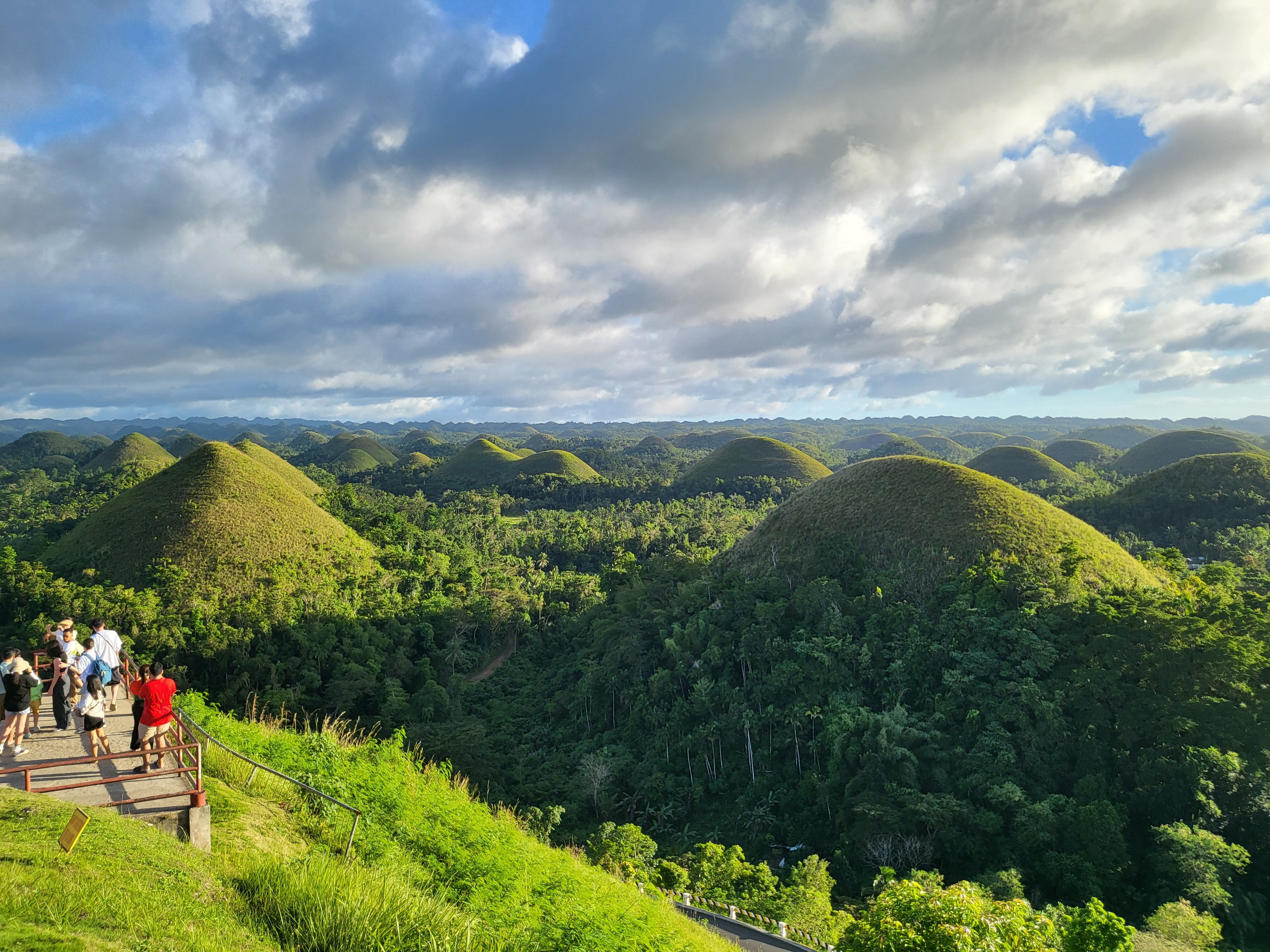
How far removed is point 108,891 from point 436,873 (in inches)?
194

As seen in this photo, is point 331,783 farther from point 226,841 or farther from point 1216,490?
point 1216,490

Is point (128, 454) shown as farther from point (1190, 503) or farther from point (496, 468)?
point (1190, 503)

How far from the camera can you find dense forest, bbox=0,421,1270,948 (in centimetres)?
1920

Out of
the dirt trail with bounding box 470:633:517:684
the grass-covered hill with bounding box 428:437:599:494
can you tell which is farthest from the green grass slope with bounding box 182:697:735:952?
the grass-covered hill with bounding box 428:437:599:494

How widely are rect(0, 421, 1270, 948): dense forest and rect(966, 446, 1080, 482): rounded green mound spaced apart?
66.5 meters

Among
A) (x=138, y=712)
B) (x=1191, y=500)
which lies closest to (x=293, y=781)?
(x=138, y=712)

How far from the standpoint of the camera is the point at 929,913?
9.51m

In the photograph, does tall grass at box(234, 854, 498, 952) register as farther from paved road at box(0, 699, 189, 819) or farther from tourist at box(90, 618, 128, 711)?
tourist at box(90, 618, 128, 711)

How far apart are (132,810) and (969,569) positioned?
33580 millimetres

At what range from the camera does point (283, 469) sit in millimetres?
74875

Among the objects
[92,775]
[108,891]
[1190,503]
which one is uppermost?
[108,891]

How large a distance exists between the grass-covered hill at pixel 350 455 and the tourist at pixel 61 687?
149955 mm

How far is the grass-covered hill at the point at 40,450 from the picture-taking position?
138 meters

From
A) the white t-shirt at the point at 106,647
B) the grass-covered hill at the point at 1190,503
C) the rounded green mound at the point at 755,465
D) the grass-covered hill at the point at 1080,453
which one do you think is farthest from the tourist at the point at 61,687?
the grass-covered hill at the point at 1080,453
